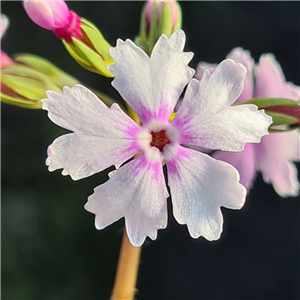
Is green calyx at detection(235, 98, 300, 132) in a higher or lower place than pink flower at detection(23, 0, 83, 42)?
lower

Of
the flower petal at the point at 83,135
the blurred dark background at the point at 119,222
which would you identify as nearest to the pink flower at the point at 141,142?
the flower petal at the point at 83,135

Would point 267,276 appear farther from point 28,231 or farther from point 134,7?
point 134,7

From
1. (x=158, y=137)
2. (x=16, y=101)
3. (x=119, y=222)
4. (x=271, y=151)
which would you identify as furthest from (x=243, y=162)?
(x=119, y=222)

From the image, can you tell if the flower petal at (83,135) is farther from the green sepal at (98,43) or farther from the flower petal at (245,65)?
the flower petal at (245,65)

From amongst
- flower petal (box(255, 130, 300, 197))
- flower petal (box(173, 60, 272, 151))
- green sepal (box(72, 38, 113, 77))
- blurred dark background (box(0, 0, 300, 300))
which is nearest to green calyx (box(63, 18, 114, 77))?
green sepal (box(72, 38, 113, 77))

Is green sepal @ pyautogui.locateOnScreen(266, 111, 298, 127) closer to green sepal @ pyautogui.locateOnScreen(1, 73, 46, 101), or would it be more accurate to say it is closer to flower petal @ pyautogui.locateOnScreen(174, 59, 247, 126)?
flower petal @ pyautogui.locateOnScreen(174, 59, 247, 126)

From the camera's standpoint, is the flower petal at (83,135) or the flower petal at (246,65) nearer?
the flower petal at (83,135)
